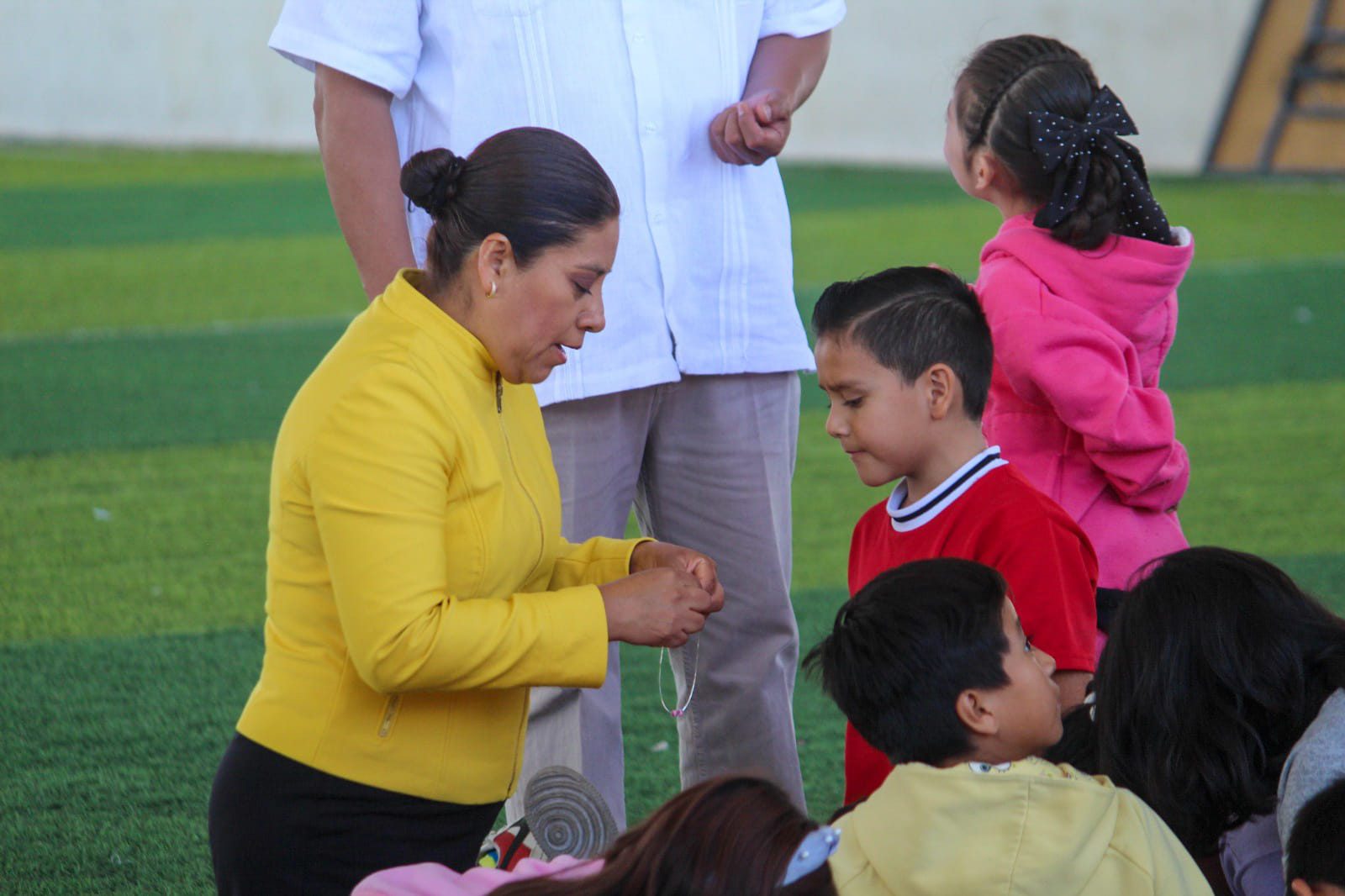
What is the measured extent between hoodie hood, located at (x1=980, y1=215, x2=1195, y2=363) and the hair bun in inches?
47.0

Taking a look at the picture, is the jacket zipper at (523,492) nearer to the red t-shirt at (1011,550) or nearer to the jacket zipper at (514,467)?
the jacket zipper at (514,467)

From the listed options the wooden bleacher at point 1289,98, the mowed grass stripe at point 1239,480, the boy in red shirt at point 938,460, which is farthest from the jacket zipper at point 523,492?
the wooden bleacher at point 1289,98

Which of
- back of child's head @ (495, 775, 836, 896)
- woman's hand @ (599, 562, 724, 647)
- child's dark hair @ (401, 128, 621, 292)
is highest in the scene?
child's dark hair @ (401, 128, 621, 292)

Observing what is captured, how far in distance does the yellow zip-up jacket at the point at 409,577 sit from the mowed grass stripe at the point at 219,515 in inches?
101

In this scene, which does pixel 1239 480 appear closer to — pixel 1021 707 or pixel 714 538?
pixel 714 538

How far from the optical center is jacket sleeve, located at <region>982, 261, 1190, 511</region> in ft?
8.98

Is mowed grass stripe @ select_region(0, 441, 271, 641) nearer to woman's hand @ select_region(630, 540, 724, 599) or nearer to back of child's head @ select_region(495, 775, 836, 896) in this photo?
woman's hand @ select_region(630, 540, 724, 599)

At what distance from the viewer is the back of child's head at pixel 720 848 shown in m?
1.57

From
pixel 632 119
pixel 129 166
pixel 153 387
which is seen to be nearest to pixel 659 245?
pixel 632 119

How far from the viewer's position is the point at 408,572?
1.96 meters

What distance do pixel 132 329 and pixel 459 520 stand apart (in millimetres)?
7288

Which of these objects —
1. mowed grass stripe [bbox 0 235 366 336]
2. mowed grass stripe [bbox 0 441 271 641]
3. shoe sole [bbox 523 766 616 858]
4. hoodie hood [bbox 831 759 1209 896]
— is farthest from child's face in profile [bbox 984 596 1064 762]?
mowed grass stripe [bbox 0 235 366 336]

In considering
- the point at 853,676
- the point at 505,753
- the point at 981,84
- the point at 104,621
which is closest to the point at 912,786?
the point at 853,676

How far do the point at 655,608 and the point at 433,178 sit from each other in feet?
2.07
